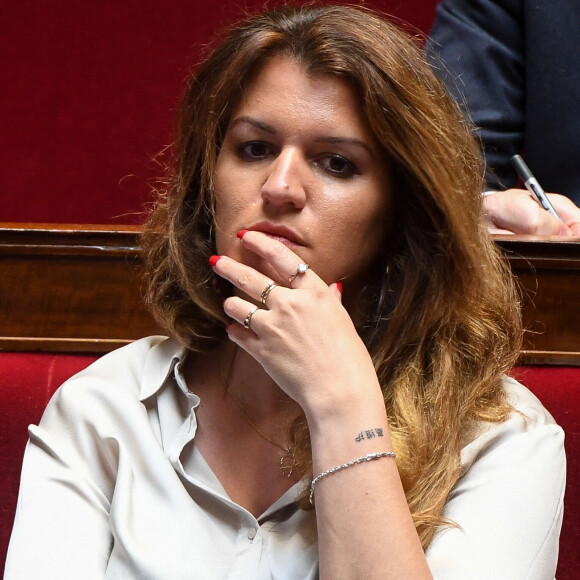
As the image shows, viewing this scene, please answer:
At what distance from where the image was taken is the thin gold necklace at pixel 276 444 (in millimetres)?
1058

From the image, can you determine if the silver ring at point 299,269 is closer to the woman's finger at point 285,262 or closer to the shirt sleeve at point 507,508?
the woman's finger at point 285,262

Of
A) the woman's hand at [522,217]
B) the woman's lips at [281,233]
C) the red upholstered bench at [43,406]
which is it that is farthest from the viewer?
the woman's hand at [522,217]

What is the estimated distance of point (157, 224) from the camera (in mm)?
1185

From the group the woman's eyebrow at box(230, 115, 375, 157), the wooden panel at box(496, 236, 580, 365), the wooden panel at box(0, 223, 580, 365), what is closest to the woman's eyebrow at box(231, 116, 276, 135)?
the woman's eyebrow at box(230, 115, 375, 157)

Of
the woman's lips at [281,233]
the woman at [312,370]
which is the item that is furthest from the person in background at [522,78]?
the woman's lips at [281,233]

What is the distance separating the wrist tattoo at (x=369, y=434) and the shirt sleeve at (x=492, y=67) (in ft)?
2.68

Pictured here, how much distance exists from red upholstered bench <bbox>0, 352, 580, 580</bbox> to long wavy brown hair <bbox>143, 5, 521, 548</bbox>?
4.4 inches

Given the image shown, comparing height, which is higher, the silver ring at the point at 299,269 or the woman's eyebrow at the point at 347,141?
the woman's eyebrow at the point at 347,141

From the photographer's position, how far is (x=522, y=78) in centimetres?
166

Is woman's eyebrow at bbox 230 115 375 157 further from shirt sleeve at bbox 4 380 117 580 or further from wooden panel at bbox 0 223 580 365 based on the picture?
shirt sleeve at bbox 4 380 117 580

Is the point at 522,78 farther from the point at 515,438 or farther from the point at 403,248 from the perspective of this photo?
the point at 515,438

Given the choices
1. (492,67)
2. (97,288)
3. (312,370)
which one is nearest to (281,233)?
(312,370)

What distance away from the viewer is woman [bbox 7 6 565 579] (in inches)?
36.5

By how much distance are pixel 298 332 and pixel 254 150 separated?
0.76 feet
